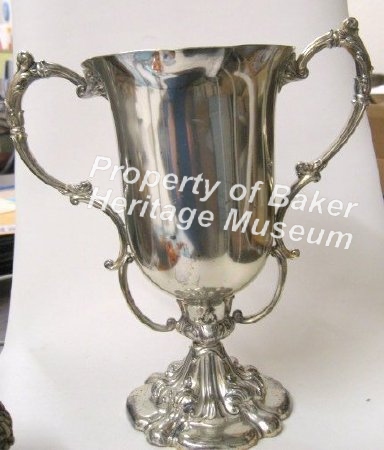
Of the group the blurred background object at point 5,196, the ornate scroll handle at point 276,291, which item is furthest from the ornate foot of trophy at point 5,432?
the blurred background object at point 5,196

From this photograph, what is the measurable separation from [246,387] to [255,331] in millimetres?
205

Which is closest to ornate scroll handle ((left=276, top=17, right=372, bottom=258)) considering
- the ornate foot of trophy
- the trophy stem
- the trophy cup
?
the trophy cup

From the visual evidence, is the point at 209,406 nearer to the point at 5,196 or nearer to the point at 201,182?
the point at 201,182

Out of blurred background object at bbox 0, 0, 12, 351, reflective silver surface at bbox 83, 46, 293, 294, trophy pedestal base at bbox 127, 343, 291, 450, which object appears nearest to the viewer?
reflective silver surface at bbox 83, 46, 293, 294

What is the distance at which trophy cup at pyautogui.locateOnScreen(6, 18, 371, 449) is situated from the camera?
56 cm

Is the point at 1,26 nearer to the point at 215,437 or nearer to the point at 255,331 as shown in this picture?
the point at 255,331

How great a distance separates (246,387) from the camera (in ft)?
2.31

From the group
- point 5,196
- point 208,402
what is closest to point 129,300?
point 208,402

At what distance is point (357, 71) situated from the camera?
2.02ft

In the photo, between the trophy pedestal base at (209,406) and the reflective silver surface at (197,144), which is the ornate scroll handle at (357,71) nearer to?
the reflective silver surface at (197,144)

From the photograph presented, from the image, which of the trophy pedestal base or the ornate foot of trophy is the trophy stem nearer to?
the trophy pedestal base

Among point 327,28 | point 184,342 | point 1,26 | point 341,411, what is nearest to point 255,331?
point 184,342

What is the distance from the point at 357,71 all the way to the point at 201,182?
203mm

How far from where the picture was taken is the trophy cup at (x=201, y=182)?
56cm
